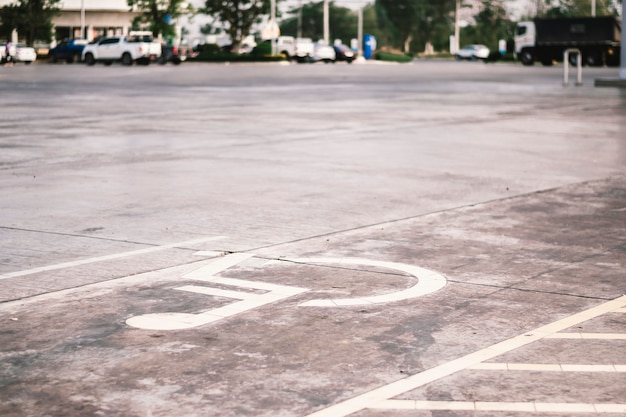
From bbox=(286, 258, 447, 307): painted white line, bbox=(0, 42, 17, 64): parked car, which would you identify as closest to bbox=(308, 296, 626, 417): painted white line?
bbox=(286, 258, 447, 307): painted white line

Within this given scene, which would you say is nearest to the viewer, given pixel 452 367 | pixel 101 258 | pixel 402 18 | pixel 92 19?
pixel 452 367

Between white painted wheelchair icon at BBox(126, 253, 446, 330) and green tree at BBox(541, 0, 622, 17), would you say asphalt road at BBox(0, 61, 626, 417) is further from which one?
green tree at BBox(541, 0, 622, 17)

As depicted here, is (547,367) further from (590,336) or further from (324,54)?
(324,54)

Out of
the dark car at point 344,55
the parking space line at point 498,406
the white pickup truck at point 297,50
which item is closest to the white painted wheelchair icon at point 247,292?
the parking space line at point 498,406

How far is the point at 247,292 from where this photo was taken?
6609 millimetres

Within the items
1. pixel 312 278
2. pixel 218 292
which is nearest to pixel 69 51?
pixel 312 278

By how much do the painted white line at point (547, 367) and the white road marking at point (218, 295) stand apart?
1.57 m

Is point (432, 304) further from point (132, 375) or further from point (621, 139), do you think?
point (621, 139)

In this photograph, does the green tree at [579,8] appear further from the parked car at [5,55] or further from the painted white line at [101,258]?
the painted white line at [101,258]

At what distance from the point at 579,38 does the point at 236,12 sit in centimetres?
3934

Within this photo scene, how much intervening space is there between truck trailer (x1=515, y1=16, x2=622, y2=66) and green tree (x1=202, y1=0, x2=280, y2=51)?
3448 centimetres

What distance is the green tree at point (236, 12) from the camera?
9794 cm

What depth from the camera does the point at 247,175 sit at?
12.2m

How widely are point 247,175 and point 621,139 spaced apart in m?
7.06
